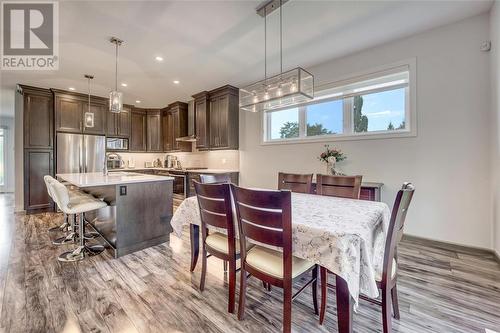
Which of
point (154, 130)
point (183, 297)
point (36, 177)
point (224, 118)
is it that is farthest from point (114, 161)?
point (183, 297)

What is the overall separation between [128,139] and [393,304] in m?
6.87

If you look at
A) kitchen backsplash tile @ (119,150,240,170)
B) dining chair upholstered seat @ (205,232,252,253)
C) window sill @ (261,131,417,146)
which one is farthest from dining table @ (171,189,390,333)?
kitchen backsplash tile @ (119,150,240,170)

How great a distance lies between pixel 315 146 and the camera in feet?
12.8

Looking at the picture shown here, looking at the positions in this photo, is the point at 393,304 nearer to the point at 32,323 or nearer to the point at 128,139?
the point at 32,323

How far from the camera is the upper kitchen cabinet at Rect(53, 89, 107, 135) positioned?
5.01 metres

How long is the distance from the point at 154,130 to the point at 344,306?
6.93 m

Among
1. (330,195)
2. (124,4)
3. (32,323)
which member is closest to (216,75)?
(124,4)

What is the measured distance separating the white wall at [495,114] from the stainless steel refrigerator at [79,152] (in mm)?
6594

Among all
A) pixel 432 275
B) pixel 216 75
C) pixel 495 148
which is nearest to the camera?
pixel 432 275

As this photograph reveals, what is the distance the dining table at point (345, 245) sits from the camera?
1.17 meters

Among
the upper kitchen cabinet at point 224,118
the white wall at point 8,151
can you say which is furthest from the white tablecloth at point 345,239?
the white wall at point 8,151

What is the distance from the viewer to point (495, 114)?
2.43m

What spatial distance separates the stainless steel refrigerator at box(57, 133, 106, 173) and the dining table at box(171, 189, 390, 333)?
17.3 ft

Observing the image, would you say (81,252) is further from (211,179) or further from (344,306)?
(344,306)
